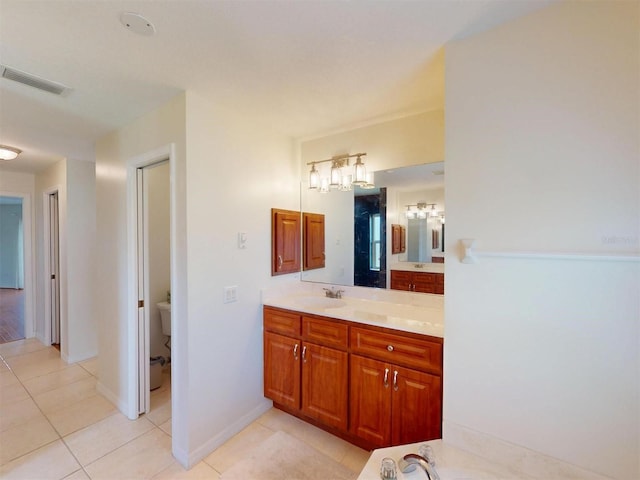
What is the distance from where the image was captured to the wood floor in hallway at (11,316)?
402cm

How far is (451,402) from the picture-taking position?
54.8 inches

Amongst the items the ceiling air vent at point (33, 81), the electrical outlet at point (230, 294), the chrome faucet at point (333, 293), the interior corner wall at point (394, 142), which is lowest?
the chrome faucet at point (333, 293)

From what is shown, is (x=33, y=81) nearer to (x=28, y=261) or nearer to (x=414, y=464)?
(x=414, y=464)

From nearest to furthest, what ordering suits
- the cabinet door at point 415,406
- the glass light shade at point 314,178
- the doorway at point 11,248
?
the cabinet door at point 415,406
the glass light shade at point 314,178
the doorway at point 11,248

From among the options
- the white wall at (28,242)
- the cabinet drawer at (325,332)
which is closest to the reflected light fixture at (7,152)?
the white wall at (28,242)

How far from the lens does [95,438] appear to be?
203 cm

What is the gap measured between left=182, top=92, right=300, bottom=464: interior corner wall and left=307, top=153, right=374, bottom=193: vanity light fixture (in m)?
0.36

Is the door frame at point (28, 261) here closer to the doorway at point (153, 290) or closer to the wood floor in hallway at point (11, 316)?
the wood floor in hallway at point (11, 316)

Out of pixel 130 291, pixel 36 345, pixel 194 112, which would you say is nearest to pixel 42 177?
pixel 36 345

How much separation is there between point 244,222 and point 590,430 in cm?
223

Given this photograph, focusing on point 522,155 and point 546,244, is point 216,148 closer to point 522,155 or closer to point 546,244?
point 522,155

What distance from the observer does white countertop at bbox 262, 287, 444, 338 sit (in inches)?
66.2

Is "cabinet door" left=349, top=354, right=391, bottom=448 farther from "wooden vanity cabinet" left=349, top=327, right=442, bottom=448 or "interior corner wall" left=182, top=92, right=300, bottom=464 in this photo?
"interior corner wall" left=182, top=92, right=300, bottom=464

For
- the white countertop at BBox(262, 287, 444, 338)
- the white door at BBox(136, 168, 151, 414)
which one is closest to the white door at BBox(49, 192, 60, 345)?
the white door at BBox(136, 168, 151, 414)
